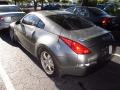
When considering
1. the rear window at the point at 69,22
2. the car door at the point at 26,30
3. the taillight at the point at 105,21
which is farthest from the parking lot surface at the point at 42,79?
the taillight at the point at 105,21

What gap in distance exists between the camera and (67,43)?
183 inches

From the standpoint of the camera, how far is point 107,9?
2055cm

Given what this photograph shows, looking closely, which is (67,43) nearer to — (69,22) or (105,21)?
(69,22)

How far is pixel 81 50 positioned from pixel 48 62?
1.12m

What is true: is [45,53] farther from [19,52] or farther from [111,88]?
[19,52]

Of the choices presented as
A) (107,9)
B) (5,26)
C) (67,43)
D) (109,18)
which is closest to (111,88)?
(67,43)

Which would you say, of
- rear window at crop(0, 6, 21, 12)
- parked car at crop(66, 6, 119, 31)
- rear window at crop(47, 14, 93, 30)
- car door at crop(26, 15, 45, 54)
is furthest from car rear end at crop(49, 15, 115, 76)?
rear window at crop(0, 6, 21, 12)

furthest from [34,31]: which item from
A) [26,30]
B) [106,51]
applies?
[106,51]

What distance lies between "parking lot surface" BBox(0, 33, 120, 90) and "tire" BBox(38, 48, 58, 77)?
0.45 ft

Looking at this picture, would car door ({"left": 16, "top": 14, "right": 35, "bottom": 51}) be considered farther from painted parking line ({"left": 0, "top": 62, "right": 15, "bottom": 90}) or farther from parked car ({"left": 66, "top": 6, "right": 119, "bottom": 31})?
parked car ({"left": 66, "top": 6, "right": 119, "bottom": 31})

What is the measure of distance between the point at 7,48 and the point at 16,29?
910 millimetres

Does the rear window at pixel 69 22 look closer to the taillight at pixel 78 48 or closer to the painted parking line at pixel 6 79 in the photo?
the taillight at pixel 78 48

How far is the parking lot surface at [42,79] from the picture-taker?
4770 millimetres

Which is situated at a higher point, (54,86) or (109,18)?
(109,18)
